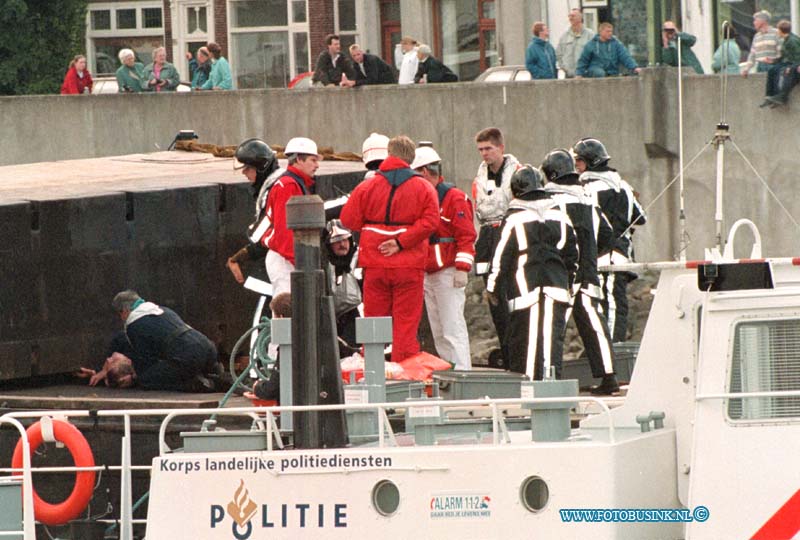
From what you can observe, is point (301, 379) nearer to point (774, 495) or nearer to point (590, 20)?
point (774, 495)

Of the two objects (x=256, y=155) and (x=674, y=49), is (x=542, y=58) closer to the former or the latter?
(x=674, y=49)

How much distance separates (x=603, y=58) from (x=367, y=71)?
3603 mm

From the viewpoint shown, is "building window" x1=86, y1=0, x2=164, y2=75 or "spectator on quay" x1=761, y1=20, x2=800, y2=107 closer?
"spectator on quay" x1=761, y1=20, x2=800, y2=107

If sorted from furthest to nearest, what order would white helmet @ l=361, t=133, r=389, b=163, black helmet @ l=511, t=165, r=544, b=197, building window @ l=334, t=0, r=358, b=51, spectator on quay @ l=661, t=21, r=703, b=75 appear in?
building window @ l=334, t=0, r=358, b=51, spectator on quay @ l=661, t=21, r=703, b=75, white helmet @ l=361, t=133, r=389, b=163, black helmet @ l=511, t=165, r=544, b=197

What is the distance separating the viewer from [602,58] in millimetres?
21688

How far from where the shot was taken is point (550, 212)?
11.5 m

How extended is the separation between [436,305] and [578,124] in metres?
9.55

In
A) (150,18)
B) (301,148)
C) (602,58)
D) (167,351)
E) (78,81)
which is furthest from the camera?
(150,18)

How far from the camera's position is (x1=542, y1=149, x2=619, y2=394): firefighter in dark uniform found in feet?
37.9

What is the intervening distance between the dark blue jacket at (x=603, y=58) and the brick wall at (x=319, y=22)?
15040 mm

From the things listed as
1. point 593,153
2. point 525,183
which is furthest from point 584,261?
point 593,153

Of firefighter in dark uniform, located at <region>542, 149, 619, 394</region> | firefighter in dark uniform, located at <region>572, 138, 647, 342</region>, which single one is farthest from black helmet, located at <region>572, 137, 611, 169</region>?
firefighter in dark uniform, located at <region>542, 149, 619, 394</region>

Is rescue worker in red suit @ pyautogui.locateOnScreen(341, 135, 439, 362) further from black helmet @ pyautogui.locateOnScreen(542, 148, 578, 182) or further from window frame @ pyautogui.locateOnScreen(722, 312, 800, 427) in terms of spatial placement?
window frame @ pyautogui.locateOnScreen(722, 312, 800, 427)

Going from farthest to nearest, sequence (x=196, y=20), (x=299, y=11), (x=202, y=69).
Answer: (x=196, y=20)
(x=299, y=11)
(x=202, y=69)
